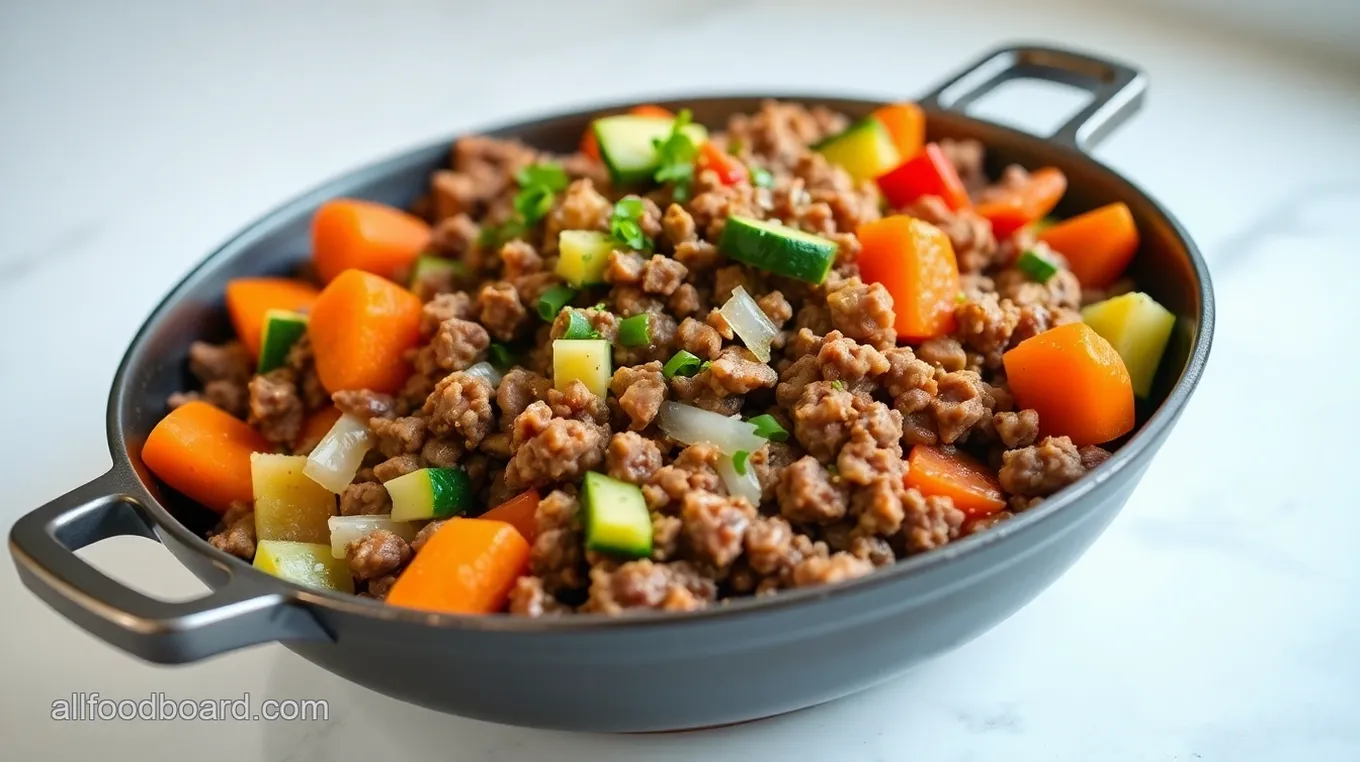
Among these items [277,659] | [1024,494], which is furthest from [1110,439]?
[277,659]

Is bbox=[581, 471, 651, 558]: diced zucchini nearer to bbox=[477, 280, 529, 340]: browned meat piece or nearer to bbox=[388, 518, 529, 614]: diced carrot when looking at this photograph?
bbox=[388, 518, 529, 614]: diced carrot

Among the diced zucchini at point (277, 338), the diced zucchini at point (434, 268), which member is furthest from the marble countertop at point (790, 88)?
the diced zucchini at point (434, 268)


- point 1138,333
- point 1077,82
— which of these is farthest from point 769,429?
point 1077,82

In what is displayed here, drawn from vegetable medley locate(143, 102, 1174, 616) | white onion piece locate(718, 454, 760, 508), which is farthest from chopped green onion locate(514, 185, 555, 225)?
white onion piece locate(718, 454, 760, 508)

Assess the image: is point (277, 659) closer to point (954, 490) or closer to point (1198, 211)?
point (954, 490)

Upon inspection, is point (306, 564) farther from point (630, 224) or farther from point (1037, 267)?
point (1037, 267)

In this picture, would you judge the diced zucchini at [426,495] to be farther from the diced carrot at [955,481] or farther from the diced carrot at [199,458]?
the diced carrot at [955,481]
